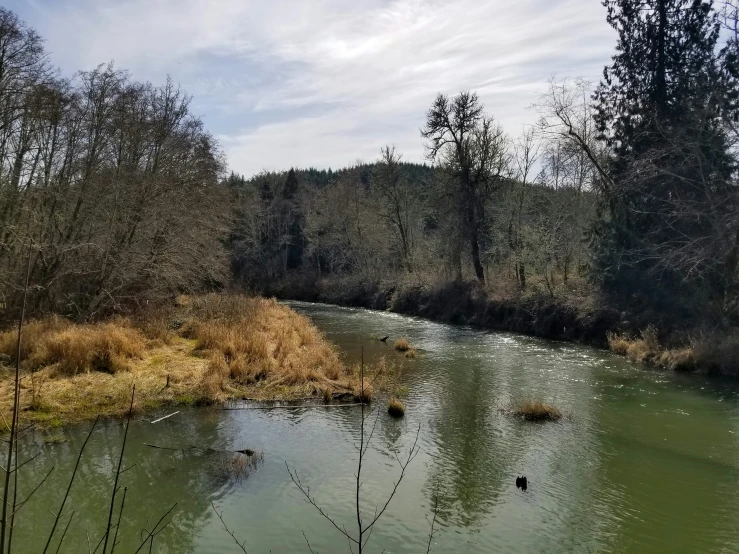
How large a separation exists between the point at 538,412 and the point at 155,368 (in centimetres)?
984

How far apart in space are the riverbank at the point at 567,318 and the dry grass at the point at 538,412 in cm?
736

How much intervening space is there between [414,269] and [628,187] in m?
21.0

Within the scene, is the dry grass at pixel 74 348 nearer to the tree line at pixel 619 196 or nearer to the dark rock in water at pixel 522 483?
the dark rock in water at pixel 522 483

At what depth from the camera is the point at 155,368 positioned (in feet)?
47.1

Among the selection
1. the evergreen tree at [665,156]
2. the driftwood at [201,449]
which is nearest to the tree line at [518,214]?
the evergreen tree at [665,156]

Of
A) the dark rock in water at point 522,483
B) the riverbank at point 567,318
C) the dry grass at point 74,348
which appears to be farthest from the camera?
the riverbank at point 567,318

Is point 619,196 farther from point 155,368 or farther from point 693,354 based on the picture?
point 155,368

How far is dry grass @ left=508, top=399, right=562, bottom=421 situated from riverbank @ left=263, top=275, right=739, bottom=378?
7.36 metres

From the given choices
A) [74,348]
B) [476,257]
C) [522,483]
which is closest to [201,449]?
[522,483]

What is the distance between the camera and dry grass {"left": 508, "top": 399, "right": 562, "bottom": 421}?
1178 cm

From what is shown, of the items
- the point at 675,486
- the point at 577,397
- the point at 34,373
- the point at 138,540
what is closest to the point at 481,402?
the point at 577,397

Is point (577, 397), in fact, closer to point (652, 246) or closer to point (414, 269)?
point (652, 246)

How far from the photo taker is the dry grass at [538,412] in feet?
38.7

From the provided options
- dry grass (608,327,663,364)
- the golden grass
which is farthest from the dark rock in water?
dry grass (608,327,663,364)
